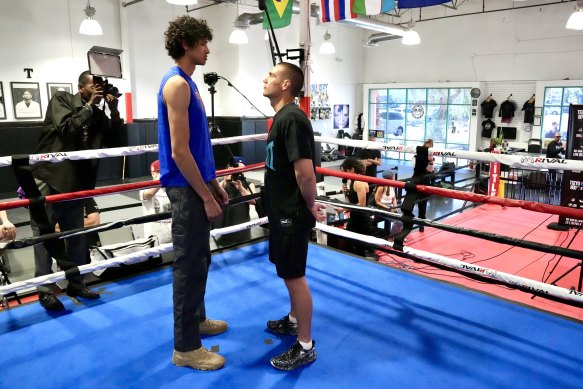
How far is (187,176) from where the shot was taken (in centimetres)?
177

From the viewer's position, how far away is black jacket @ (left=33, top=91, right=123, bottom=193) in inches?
98.2

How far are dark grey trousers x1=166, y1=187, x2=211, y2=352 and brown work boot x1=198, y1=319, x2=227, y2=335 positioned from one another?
0.80 feet

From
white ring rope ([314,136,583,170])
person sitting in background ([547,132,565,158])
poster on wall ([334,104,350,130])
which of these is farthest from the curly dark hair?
poster on wall ([334,104,350,130])

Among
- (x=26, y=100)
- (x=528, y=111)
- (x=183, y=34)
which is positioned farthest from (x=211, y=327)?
(x=528, y=111)

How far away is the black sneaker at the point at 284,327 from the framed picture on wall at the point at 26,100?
8959mm

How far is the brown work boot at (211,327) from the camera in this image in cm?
217

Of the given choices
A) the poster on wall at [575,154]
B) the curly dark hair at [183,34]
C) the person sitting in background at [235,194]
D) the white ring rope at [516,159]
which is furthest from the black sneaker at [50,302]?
the poster on wall at [575,154]

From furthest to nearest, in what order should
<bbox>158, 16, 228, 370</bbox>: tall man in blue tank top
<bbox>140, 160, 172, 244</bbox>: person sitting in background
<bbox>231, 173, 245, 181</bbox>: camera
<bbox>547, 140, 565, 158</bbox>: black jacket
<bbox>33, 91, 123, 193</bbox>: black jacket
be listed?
<bbox>547, 140, 565, 158</bbox>: black jacket → <bbox>231, 173, 245, 181</bbox>: camera → <bbox>140, 160, 172, 244</bbox>: person sitting in background → <bbox>33, 91, 123, 193</bbox>: black jacket → <bbox>158, 16, 228, 370</bbox>: tall man in blue tank top

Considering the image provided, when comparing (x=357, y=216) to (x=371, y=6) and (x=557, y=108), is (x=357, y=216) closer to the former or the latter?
(x=371, y=6)

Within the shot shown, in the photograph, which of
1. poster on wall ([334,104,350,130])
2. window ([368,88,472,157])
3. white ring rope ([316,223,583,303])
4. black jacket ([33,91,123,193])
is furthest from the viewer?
poster on wall ([334,104,350,130])

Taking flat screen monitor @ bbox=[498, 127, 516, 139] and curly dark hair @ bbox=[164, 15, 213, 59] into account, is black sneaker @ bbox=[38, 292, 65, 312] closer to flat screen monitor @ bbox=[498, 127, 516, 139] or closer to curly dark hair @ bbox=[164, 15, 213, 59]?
curly dark hair @ bbox=[164, 15, 213, 59]

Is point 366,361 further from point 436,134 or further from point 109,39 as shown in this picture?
point 436,134

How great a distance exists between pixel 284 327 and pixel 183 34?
1424mm

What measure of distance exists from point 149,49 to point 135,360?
1005cm
